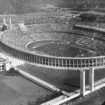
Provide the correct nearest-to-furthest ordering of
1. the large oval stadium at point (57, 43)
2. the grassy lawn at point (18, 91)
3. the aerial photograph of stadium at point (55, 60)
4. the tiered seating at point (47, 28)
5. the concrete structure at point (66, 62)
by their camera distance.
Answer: the grassy lawn at point (18, 91)
the aerial photograph of stadium at point (55, 60)
the concrete structure at point (66, 62)
the large oval stadium at point (57, 43)
the tiered seating at point (47, 28)

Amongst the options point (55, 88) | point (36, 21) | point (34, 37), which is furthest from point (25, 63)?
point (36, 21)

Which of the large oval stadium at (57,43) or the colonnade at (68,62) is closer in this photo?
the colonnade at (68,62)

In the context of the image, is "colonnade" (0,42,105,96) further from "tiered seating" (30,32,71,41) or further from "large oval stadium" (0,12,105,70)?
"tiered seating" (30,32,71,41)

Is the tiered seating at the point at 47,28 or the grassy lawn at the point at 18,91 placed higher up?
A: the tiered seating at the point at 47,28

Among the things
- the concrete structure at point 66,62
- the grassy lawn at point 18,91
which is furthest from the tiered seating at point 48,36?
the grassy lawn at point 18,91

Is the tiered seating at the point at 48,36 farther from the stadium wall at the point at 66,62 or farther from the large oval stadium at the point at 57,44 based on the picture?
the stadium wall at the point at 66,62

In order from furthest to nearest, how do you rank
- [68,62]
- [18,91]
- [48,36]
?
[48,36] → [68,62] → [18,91]

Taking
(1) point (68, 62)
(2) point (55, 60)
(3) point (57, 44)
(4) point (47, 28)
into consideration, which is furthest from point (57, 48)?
(1) point (68, 62)

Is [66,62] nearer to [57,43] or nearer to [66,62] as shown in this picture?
[66,62]

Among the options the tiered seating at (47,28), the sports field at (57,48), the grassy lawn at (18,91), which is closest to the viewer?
the grassy lawn at (18,91)
